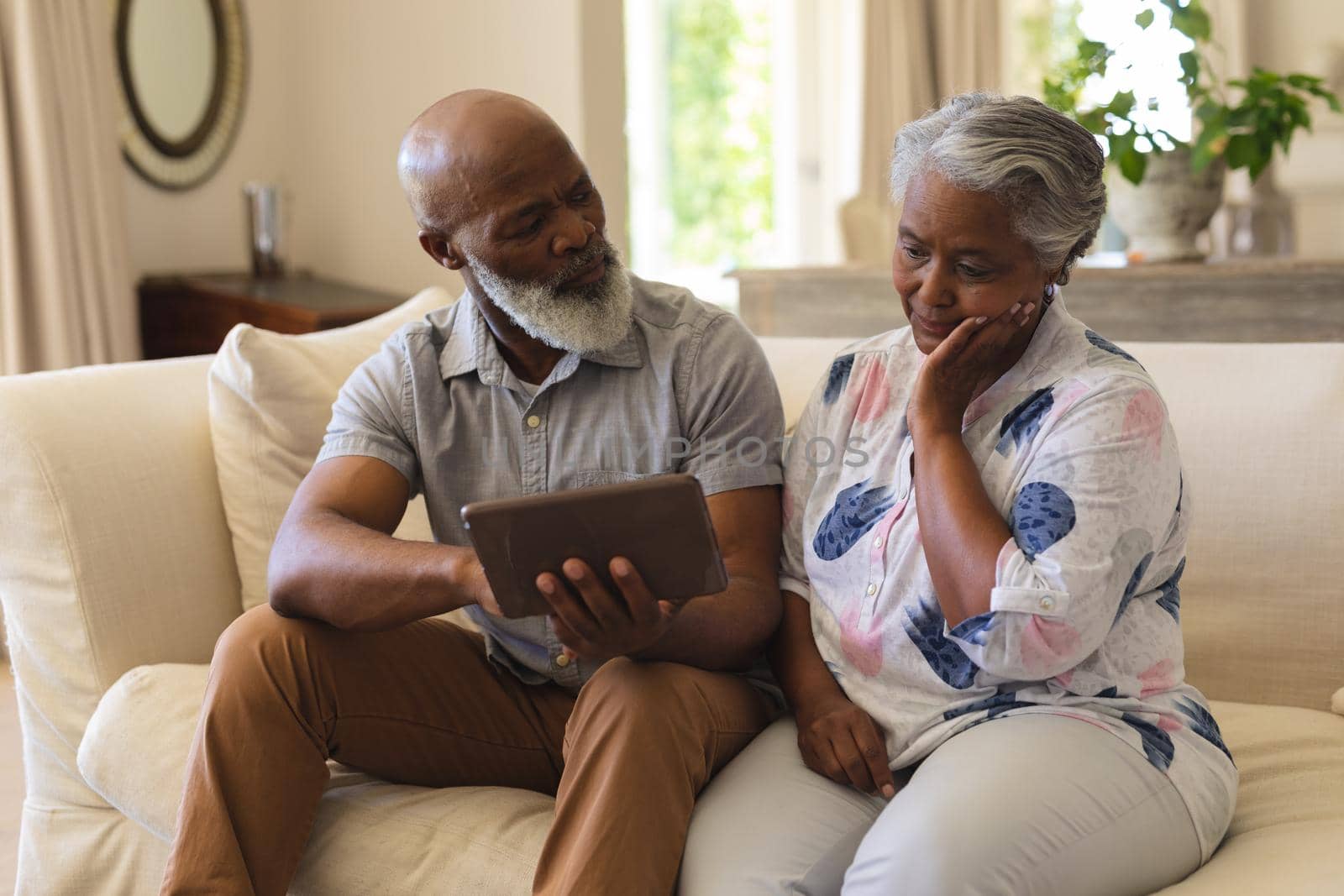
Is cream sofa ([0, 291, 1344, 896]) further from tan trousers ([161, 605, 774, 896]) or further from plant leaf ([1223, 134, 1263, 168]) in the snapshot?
plant leaf ([1223, 134, 1263, 168])

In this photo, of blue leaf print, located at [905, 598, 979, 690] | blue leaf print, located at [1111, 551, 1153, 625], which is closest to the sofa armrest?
blue leaf print, located at [905, 598, 979, 690]

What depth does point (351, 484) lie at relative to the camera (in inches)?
64.9

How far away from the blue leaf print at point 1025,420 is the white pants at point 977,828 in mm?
286

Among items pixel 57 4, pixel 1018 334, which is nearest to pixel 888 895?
pixel 1018 334

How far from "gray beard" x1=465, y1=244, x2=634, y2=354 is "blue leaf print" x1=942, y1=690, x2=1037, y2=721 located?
61 cm

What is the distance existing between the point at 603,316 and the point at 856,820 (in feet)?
2.22

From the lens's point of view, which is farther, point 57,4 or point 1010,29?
point 1010,29

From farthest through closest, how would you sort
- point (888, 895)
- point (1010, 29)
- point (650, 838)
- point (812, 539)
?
1. point (1010, 29)
2. point (812, 539)
3. point (650, 838)
4. point (888, 895)

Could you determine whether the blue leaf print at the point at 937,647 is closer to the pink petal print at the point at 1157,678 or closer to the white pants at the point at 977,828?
the white pants at the point at 977,828

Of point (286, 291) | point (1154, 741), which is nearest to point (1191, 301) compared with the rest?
point (1154, 741)

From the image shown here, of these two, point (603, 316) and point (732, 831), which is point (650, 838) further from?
point (603, 316)

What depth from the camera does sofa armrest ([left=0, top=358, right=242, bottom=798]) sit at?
1825 millimetres

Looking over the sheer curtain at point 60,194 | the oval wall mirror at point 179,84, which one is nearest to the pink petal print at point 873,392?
the sheer curtain at point 60,194

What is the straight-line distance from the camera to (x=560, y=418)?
5.55ft
